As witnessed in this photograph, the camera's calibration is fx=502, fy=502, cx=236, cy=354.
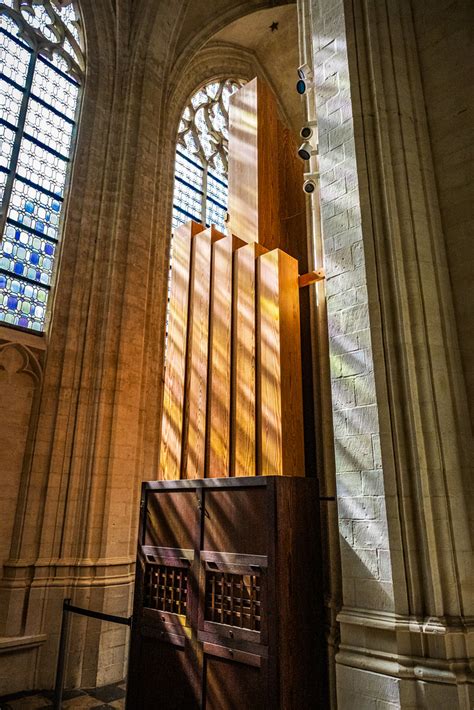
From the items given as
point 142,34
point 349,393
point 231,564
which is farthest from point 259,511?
point 142,34

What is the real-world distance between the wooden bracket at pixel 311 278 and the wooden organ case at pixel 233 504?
0.02m

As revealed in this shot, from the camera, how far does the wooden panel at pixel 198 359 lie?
12.7 feet

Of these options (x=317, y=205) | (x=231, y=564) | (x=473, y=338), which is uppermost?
(x=317, y=205)

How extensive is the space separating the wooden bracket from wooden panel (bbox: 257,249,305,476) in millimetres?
70

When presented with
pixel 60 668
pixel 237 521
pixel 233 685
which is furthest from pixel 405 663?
pixel 60 668

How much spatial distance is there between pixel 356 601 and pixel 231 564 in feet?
2.52

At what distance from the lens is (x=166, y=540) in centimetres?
363

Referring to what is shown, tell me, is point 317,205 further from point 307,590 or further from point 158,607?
point 158,607

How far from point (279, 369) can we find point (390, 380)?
0.76 m

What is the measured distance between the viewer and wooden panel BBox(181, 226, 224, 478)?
3.87 m

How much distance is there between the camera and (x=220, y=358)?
3977mm

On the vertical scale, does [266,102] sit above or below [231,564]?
above

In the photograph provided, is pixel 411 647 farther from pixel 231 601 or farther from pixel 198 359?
pixel 198 359

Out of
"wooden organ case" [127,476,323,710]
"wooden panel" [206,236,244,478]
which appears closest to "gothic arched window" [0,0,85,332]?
"wooden panel" [206,236,244,478]
